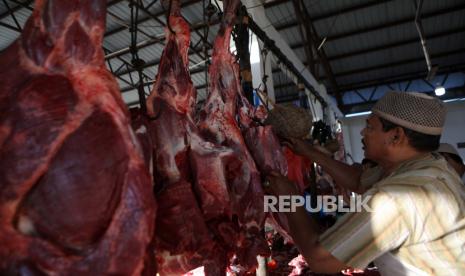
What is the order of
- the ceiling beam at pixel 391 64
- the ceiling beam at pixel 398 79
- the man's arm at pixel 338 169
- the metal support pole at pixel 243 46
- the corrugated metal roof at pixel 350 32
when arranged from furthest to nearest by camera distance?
the ceiling beam at pixel 398 79 < the ceiling beam at pixel 391 64 < the corrugated metal roof at pixel 350 32 < the metal support pole at pixel 243 46 < the man's arm at pixel 338 169

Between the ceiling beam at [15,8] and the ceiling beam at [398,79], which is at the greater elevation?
the ceiling beam at [15,8]

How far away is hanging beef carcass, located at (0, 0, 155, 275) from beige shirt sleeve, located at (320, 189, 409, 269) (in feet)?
3.08

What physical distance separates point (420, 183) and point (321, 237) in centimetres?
51

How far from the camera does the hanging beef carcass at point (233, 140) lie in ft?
7.01

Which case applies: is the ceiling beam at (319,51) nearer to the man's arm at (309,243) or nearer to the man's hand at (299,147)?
the man's hand at (299,147)

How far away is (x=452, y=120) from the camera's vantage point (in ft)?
53.4

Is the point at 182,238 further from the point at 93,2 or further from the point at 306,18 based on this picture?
the point at 306,18

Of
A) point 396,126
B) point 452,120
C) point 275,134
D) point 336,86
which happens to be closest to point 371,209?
point 396,126

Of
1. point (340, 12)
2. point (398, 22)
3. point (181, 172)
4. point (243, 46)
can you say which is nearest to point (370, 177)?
point (243, 46)

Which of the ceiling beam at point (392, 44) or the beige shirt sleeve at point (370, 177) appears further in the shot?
the ceiling beam at point (392, 44)

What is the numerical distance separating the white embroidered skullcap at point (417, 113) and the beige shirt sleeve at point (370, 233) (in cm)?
44

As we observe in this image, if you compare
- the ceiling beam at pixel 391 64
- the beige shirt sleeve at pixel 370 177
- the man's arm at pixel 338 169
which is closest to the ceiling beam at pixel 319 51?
the ceiling beam at pixel 391 64

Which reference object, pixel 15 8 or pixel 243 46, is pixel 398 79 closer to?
pixel 15 8

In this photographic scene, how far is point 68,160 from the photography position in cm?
109
